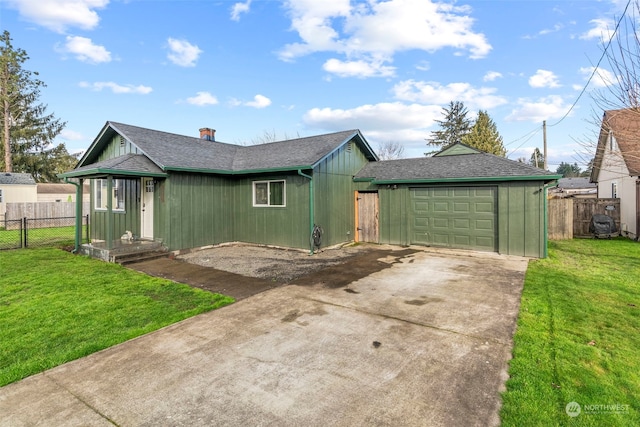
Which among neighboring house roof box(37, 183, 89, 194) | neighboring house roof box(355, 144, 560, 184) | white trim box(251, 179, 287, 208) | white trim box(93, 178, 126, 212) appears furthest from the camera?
neighboring house roof box(37, 183, 89, 194)

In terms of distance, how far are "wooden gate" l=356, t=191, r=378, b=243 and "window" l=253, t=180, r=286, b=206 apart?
3.08 meters

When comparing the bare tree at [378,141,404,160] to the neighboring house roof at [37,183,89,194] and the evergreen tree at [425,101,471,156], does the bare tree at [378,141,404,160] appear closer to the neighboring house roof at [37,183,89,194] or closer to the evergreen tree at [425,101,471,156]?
the evergreen tree at [425,101,471,156]

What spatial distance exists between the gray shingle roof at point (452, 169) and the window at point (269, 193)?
10.3 ft

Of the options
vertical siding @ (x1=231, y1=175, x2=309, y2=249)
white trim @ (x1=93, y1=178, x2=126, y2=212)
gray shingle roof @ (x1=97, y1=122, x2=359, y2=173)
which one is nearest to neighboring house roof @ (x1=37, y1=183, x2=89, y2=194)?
white trim @ (x1=93, y1=178, x2=126, y2=212)

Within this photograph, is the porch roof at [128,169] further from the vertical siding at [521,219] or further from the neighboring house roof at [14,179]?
the neighboring house roof at [14,179]

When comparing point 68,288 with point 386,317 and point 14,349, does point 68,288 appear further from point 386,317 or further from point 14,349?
point 386,317

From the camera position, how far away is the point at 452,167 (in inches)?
402

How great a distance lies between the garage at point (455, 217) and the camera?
9250 mm

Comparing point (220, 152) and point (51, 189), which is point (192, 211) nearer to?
point (220, 152)

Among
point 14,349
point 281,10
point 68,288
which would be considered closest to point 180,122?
point 281,10

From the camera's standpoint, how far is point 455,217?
384 inches

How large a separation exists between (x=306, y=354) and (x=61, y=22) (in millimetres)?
12551

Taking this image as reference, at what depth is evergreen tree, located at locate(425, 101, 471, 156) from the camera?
123ft

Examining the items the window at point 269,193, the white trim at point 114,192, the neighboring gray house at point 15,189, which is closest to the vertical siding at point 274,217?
the window at point 269,193
